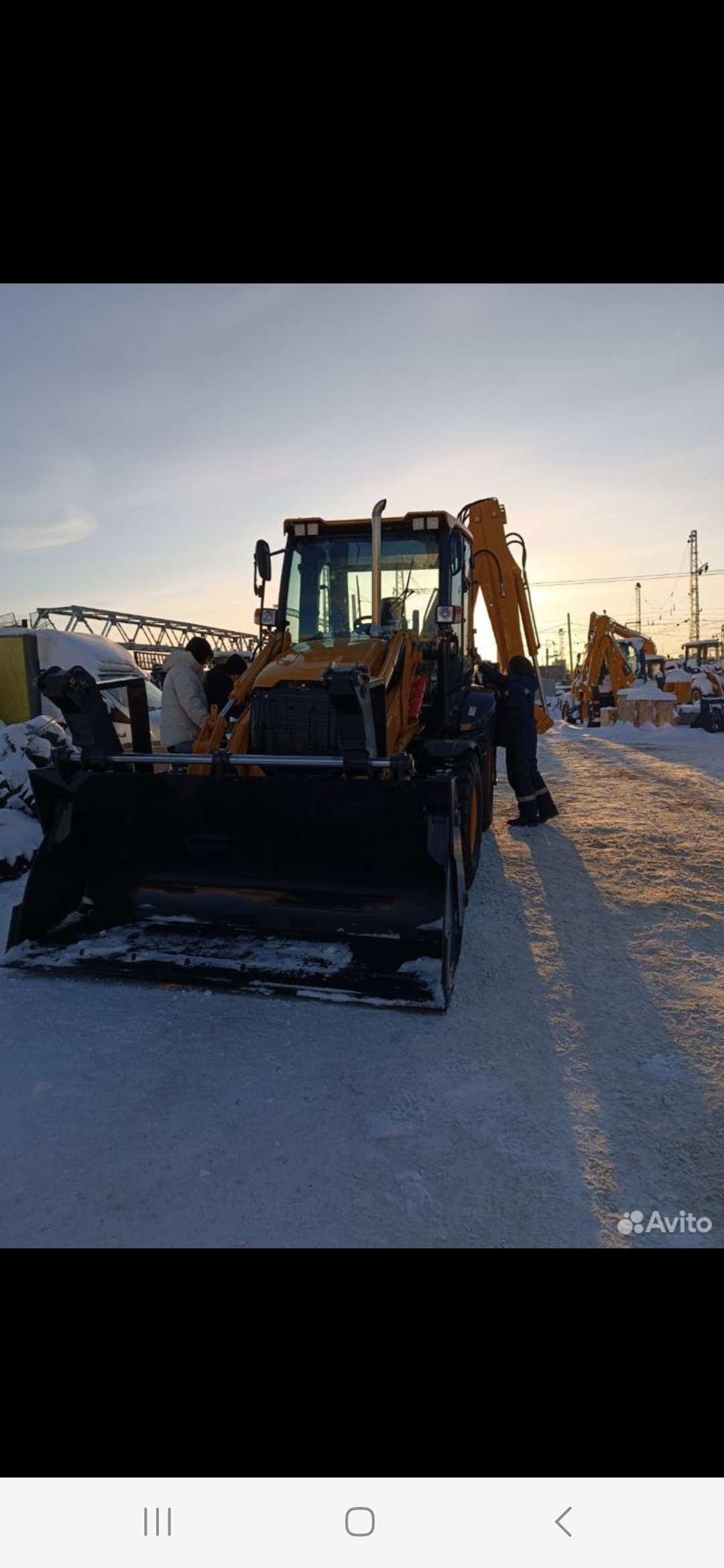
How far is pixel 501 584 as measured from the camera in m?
9.30

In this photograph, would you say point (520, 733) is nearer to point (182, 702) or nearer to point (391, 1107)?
point (182, 702)

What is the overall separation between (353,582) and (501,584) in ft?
12.4

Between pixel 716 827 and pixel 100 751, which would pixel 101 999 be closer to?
pixel 100 751

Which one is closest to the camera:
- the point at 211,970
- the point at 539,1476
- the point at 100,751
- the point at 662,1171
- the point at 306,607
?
the point at 539,1476

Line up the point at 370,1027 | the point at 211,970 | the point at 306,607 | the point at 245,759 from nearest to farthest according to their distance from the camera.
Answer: the point at 370,1027
the point at 211,970
the point at 245,759
the point at 306,607

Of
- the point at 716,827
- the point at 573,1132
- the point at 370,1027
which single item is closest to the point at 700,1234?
the point at 573,1132

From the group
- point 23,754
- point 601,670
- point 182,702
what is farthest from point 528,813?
point 601,670

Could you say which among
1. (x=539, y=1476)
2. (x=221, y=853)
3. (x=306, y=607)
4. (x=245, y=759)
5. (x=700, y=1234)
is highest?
(x=306, y=607)

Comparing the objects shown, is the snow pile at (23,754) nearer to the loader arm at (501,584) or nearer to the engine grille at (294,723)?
the engine grille at (294,723)

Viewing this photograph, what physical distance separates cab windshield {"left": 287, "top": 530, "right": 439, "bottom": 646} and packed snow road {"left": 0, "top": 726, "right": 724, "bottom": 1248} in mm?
2707

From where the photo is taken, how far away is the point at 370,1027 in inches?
145

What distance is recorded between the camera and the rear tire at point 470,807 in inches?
205

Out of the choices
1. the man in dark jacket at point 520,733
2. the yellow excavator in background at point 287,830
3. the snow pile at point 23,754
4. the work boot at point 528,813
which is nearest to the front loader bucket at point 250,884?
the yellow excavator in background at point 287,830

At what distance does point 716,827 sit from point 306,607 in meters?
4.78
